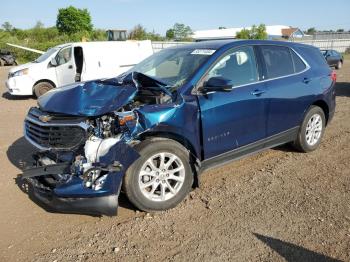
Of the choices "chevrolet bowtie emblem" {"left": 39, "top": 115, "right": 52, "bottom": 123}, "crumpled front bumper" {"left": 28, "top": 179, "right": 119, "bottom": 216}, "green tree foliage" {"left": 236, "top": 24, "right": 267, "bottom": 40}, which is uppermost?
"green tree foliage" {"left": 236, "top": 24, "right": 267, "bottom": 40}

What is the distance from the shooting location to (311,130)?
5.83 m

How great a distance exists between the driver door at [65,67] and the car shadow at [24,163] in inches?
213

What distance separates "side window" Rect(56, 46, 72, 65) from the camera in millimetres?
12156

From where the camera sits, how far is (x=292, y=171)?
5.13 m

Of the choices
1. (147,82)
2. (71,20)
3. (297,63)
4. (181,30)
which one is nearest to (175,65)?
(147,82)

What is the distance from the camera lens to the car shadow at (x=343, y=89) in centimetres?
1209

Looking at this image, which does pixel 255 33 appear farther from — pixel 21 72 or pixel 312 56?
pixel 312 56

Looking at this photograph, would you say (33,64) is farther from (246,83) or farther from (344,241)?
(344,241)

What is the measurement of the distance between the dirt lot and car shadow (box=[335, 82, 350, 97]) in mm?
7672

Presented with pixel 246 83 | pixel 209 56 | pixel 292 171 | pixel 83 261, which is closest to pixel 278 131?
pixel 292 171

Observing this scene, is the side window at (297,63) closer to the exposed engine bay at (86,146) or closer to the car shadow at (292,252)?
the exposed engine bay at (86,146)

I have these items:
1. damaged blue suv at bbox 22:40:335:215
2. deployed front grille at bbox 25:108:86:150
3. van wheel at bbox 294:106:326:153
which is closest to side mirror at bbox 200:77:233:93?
damaged blue suv at bbox 22:40:335:215

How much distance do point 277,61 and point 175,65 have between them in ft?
4.93

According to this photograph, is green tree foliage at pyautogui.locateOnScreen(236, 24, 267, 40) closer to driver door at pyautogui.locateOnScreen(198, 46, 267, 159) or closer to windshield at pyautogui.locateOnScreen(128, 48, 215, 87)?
windshield at pyautogui.locateOnScreen(128, 48, 215, 87)
